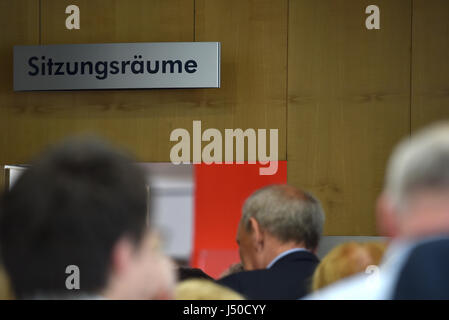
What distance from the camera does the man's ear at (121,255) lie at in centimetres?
79

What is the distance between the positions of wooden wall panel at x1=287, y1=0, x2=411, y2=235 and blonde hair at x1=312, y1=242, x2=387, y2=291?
3151 mm

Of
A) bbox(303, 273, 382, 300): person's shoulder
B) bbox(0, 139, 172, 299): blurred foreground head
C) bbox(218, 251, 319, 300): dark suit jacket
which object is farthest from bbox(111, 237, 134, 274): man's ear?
bbox(218, 251, 319, 300): dark suit jacket

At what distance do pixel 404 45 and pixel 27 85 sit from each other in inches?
108

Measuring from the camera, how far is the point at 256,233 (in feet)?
7.18

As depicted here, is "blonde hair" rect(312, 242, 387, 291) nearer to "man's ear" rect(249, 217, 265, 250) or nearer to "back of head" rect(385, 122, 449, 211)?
"man's ear" rect(249, 217, 265, 250)

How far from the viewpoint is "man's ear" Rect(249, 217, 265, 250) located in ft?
7.14

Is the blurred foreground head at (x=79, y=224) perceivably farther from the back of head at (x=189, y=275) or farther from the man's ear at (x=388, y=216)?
the back of head at (x=189, y=275)

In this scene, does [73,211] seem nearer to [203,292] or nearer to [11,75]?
[203,292]

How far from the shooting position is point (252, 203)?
2193 millimetres

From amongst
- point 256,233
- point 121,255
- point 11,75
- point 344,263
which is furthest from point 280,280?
point 11,75

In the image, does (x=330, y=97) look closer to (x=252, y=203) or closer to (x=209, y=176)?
(x=209, y=176)

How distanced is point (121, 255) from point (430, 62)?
14.0 ft

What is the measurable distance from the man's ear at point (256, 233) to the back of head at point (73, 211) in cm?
140

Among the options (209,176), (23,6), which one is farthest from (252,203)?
(23,6)
